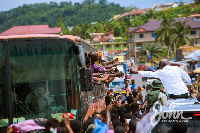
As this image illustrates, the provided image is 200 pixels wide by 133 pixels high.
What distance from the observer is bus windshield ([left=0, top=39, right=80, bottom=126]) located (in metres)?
7.10

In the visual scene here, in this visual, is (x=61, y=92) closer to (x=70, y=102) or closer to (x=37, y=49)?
(x=70, y=102)

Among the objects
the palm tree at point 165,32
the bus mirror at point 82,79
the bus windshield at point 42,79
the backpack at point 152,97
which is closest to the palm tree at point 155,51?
the palm tree at point 165,32

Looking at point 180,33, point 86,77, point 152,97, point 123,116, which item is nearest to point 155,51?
point 180,33

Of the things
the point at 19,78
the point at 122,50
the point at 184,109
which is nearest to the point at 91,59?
the point at 19,78

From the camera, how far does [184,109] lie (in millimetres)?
4941

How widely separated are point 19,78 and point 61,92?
2.98ft

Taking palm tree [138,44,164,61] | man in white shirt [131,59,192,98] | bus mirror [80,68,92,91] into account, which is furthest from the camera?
palm tree [138,44,164,61]

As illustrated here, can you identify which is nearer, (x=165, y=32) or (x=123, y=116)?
(x=123, y=116)

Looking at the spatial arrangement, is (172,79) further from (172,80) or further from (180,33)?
(180,33)

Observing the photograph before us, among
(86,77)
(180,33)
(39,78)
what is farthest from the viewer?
(180,33)

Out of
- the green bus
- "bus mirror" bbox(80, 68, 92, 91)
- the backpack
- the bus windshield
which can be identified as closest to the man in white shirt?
the backpack

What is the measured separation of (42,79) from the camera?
290 inches

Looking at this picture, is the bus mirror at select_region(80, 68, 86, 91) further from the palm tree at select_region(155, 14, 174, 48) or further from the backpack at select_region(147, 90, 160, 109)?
the palm tree at select_region(155, 14, 174, 48)

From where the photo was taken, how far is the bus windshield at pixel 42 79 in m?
7.10
